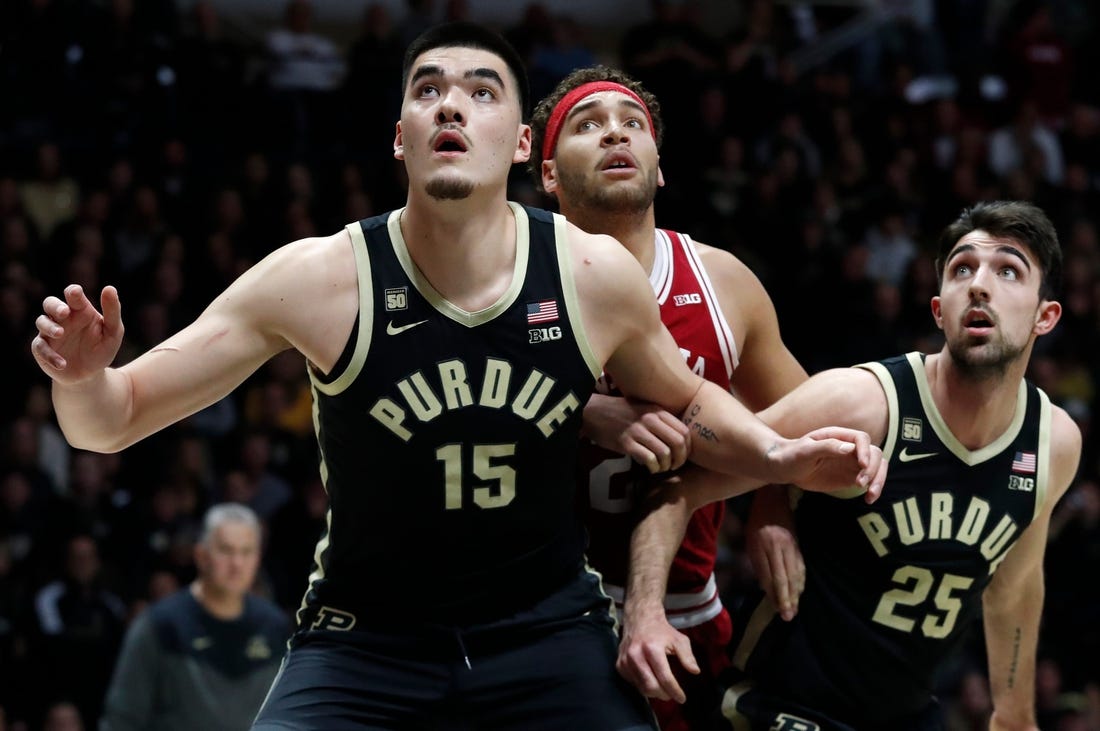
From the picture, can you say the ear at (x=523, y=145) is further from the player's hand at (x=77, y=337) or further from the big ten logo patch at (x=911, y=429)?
the big ten logo patch at (x=911, y=429)

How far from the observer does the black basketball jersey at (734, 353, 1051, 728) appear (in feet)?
16.3

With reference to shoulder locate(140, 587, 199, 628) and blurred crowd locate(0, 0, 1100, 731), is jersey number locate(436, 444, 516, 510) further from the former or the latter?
blurred crowd locate(0, 0, 1100, 731)

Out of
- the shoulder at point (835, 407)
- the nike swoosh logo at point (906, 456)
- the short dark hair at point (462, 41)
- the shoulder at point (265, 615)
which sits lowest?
the shoulder at point (265, 615)

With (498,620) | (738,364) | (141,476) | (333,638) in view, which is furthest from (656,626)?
(141,476)

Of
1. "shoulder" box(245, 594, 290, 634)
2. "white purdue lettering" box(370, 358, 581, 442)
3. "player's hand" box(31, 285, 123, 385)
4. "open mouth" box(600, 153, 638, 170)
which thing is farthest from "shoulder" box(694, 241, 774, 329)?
"shoulder" box(245, 594, 290, 634)

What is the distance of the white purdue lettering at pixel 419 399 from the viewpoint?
4234 mm

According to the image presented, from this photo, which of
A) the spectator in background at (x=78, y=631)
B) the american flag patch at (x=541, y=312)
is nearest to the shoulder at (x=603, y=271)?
the american flag patch at (x=541, y=312)

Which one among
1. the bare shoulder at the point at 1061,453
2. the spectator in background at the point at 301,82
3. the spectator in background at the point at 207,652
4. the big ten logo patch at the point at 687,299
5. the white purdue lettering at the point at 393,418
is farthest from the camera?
the spectator in background at the point at 301,82

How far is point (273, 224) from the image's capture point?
12.3m

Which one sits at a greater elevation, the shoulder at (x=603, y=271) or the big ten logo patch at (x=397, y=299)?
the shoulder at (x=603, y=271)

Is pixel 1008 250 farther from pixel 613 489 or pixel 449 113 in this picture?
pixel 449 113

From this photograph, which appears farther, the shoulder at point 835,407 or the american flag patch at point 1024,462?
the american flag patch at point 1024,462

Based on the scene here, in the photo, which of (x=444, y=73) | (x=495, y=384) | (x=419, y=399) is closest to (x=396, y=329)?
(x=419, y=399)

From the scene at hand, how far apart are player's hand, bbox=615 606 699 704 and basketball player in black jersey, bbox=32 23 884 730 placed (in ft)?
0.17
